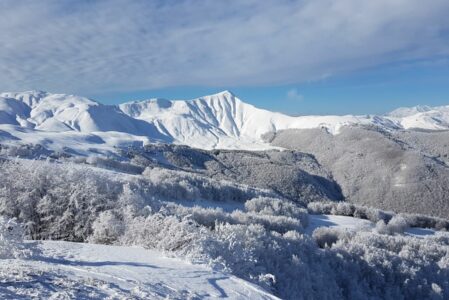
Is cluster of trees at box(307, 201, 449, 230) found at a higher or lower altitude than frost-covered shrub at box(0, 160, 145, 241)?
lower

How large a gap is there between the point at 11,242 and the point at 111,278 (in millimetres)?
2233

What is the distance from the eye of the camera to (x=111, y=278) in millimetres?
7629

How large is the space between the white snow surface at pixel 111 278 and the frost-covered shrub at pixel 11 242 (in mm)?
249

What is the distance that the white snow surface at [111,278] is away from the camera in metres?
6.78

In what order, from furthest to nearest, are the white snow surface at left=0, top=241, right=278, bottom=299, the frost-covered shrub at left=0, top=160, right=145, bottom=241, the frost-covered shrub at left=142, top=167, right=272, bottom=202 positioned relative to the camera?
the frost-covered shrub at left=142, top=167, right=272, bottom=202 < the frost-covered shrub at left=0, top=160, right=145, bottom=241 < the white snow surface at left=0, top=241, right=278, bottom=299

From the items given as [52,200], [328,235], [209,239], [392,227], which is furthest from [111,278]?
[392,227]

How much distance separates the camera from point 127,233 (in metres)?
11.4

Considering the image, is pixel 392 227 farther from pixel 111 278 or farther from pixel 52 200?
pixel 111 278

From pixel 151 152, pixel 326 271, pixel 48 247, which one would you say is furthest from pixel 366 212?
pixel 151 152

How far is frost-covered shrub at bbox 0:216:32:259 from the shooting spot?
332 inches

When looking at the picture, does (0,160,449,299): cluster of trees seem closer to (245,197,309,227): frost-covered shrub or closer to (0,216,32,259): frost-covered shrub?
(0,216,32,259): frost-covered shrub

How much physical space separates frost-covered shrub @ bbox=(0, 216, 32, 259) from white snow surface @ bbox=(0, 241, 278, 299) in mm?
249

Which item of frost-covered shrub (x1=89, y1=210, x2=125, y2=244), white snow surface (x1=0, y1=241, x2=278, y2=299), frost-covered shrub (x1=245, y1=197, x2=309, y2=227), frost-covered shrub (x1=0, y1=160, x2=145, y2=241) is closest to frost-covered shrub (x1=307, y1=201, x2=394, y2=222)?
frost-covered shrub (x1=245, y1=197, x2=309, y2=227)

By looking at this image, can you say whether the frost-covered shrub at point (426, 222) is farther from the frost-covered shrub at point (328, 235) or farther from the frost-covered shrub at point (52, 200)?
the frost-covered shrub at point (52, 200)
